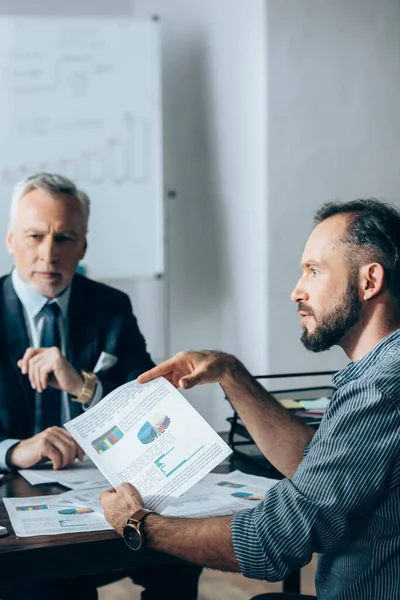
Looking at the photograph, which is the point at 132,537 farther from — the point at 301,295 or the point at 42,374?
the point at 42,374

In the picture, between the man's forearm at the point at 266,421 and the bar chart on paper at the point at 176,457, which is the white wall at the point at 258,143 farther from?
the bar chart on paper at the point at 176,457

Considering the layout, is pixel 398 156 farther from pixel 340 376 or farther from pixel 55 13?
pixel 340 376

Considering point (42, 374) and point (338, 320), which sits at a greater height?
point (338, 320)

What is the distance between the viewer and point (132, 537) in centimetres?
138

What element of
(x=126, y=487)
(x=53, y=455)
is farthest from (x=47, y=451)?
(x=126, y=487)

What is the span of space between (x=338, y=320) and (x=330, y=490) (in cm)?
34

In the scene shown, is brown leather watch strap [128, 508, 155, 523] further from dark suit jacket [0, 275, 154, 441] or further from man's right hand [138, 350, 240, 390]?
dark suit jacket [0, 275, 154, 441]

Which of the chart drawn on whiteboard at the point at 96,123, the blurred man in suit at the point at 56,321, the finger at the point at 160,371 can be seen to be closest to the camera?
the finger at the point at 160,371

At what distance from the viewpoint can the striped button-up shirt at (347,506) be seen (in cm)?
123

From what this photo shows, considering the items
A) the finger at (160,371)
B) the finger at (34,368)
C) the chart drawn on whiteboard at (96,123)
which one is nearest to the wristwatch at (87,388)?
the finger at (34,368)

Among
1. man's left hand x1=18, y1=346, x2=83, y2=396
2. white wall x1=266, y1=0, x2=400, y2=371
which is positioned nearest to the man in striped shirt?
man's left hand x1=18, y1=346, x2=83, y2=396

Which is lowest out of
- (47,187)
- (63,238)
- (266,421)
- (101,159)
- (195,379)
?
(266,421)

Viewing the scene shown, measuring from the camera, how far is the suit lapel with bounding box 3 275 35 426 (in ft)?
7.16

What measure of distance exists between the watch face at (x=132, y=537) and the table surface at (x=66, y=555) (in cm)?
3
